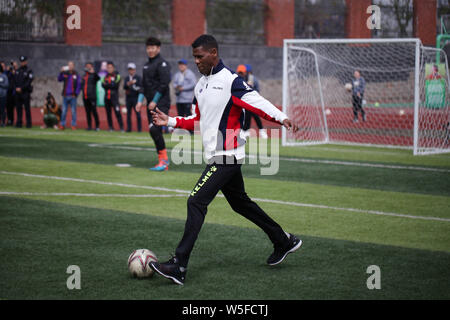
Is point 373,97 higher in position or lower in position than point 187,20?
lower

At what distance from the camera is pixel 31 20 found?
1187 inches

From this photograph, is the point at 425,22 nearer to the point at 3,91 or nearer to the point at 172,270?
the point at 3,91

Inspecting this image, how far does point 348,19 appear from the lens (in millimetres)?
43750

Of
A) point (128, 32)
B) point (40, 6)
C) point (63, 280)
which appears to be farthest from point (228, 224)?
point (128, 32)

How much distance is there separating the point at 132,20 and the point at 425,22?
18.8 m

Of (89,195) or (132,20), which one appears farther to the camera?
(132,20)

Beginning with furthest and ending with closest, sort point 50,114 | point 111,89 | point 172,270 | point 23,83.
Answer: point 50,114 → point 23,83 → point 111,89 → point 172,270

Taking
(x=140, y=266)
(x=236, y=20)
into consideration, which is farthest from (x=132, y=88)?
(x=236, y=20)

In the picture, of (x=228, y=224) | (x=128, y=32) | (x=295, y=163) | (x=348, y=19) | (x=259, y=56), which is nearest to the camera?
(x=228, y=224)

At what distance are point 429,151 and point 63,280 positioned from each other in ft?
42.8

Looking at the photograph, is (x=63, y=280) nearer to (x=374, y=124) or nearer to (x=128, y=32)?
(x=374, y=124)

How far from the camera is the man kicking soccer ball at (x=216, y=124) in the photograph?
19.4 feet

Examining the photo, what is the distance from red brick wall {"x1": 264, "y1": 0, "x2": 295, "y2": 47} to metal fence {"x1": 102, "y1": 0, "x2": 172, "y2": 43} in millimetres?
7521

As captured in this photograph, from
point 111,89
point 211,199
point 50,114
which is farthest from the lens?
point 50,114
